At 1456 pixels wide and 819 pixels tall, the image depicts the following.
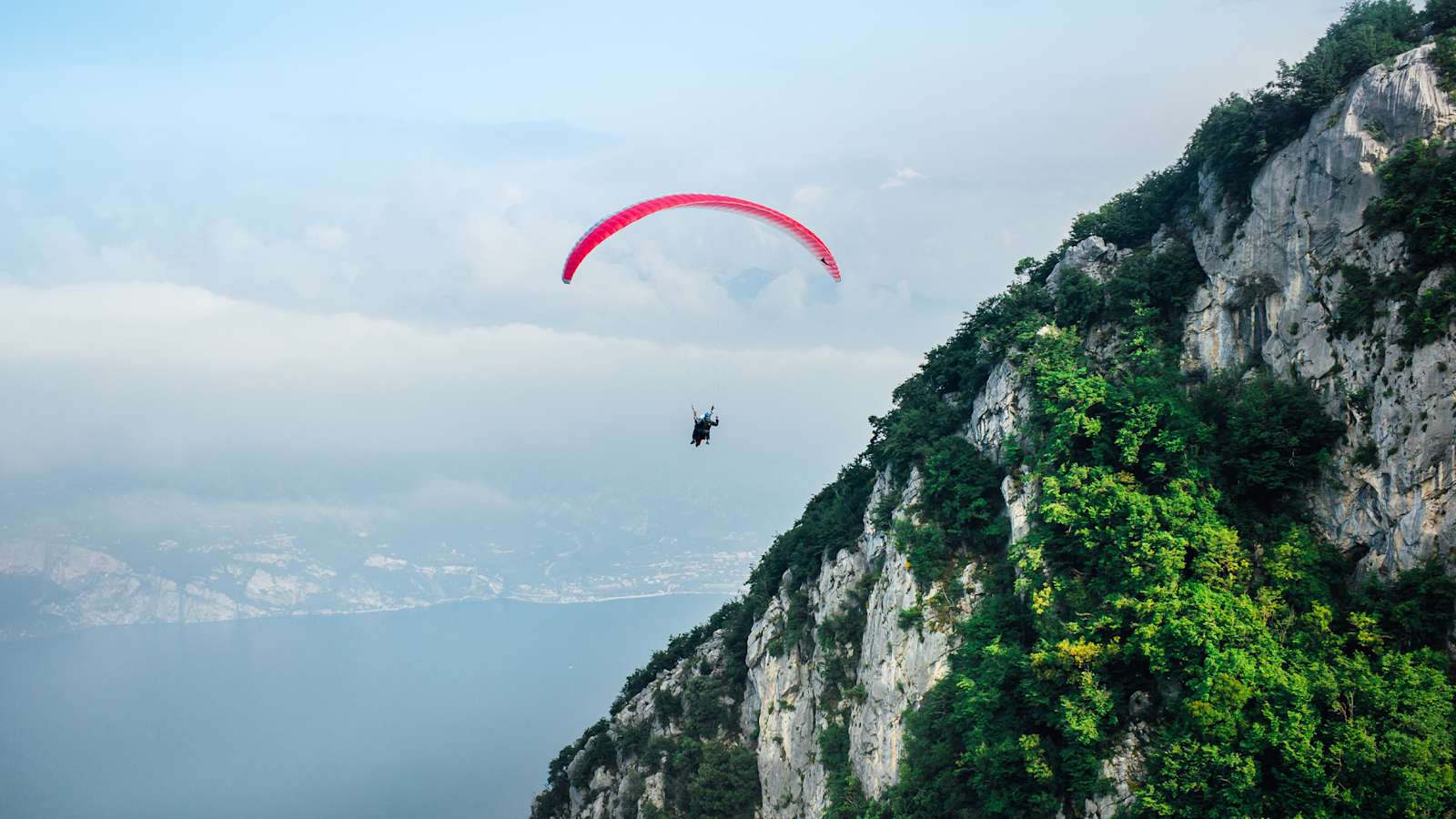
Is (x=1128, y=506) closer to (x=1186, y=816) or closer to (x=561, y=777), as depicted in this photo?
(x=1186, y=816)

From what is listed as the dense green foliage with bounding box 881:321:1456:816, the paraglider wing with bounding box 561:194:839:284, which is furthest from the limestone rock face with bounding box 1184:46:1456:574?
the paraglider wing with bounding box 561:194:839:284

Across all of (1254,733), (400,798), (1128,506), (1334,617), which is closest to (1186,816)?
(1254,733)

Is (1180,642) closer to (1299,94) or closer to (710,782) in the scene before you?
(1299,94)

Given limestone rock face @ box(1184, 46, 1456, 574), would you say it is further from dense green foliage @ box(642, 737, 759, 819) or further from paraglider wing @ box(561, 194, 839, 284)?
dense green foliage @ box(642, 737, 759, 819)

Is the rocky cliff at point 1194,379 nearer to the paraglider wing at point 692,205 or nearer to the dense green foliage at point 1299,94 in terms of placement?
the dense green foliage at point 1299,94

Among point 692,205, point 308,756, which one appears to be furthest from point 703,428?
point 308,756

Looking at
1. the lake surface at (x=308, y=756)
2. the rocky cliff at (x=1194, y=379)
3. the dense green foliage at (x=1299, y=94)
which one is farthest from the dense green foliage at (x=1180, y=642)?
the lake surface at (x=308, y=756)
